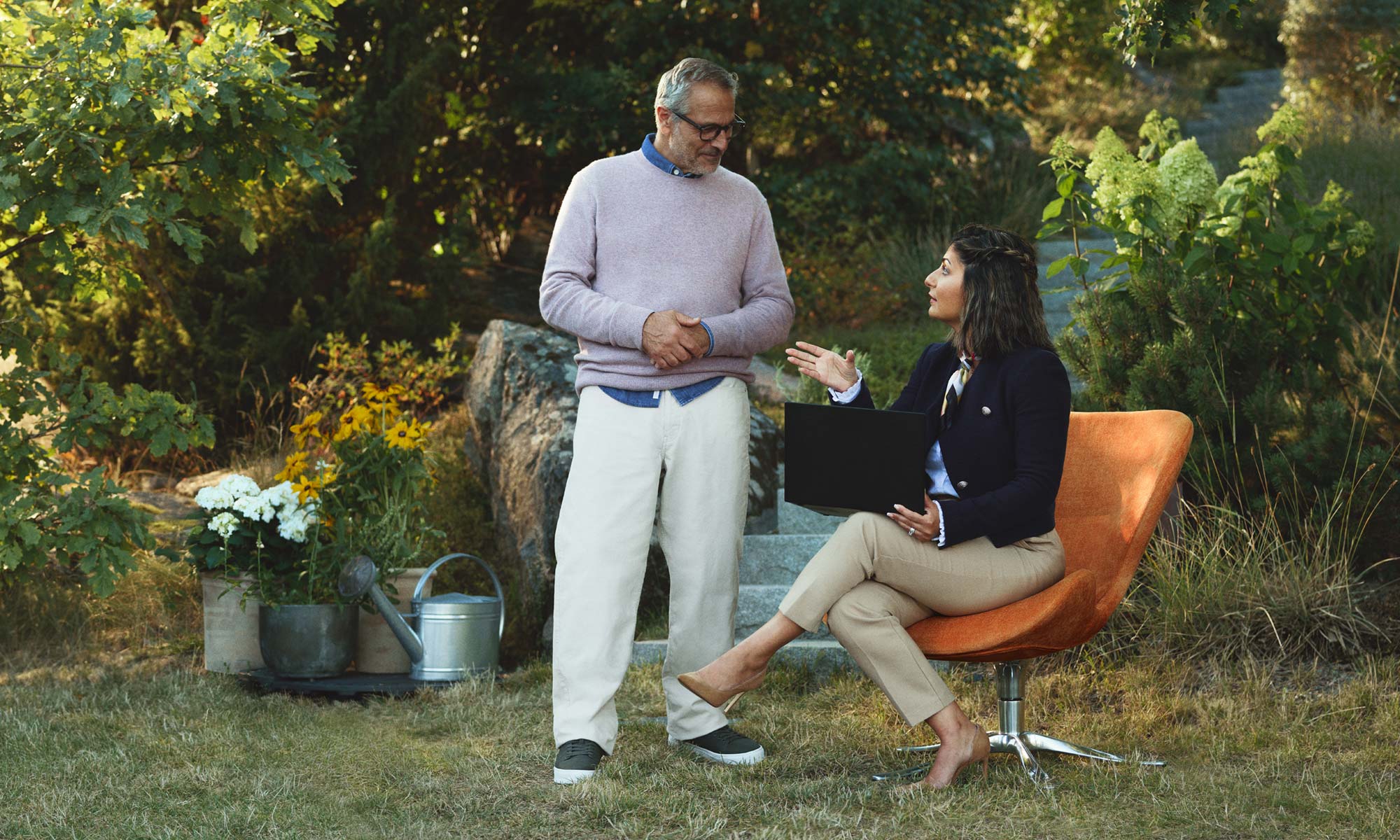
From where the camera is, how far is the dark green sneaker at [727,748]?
328 centimetres

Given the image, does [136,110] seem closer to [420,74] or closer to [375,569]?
[375,569]

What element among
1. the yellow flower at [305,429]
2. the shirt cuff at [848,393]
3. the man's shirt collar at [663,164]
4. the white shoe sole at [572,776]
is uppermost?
the man's shirt collar at [663,164]

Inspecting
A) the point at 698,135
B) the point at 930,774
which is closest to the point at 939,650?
the point at 930,774

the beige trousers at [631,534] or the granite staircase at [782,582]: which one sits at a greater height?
the beige trousers at [631,534]

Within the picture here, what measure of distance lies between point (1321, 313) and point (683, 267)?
266cm

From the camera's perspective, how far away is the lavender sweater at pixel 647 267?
3201 millimetres

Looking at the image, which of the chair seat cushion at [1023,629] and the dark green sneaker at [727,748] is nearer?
the chair seat cushion at [1023,629]

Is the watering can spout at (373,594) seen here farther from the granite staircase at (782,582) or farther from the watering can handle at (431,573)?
the granite staircase at (782,582)

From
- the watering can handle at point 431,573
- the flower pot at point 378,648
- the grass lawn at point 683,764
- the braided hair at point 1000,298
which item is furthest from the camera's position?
the flower pot at point 378,648

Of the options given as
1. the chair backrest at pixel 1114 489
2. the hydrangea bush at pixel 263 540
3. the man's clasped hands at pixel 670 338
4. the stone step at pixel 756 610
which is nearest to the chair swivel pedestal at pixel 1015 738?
the chair backrest at pixel 1114 489

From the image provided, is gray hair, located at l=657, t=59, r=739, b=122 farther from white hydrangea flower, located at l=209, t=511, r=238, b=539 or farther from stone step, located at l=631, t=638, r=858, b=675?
white hydrangea flower, located at l=209, t=511, r=238, b=539

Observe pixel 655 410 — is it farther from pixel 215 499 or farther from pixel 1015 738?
pixel 215 499

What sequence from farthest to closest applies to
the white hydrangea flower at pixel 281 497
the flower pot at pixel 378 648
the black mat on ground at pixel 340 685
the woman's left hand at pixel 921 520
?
the flower pot at pixel 378 648, the white hydrangea flower at pixel 281 497, the black mat on ground at pixel 340 685, the woman's left hand at pixel 921 520

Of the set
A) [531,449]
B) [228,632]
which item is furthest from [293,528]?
[531,449]
